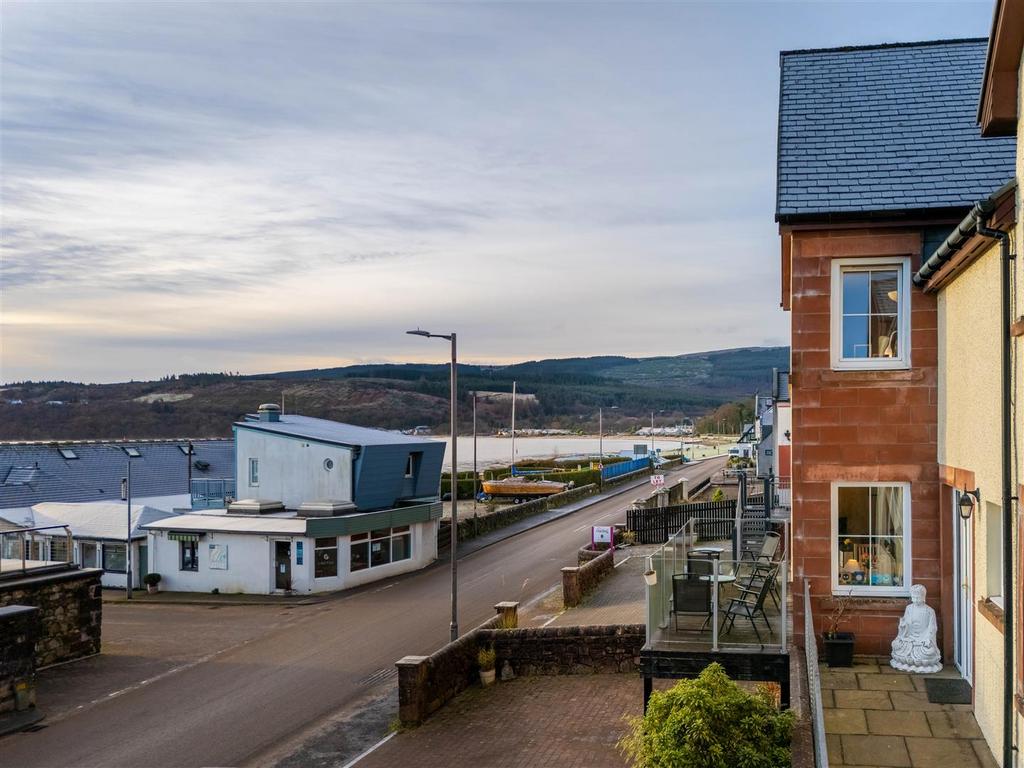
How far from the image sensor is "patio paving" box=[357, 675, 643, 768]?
45.9ft

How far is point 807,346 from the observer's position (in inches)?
Result: 497

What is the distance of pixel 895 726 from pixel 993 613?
1.69 meters

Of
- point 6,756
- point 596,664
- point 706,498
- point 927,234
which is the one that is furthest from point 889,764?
point 706,498

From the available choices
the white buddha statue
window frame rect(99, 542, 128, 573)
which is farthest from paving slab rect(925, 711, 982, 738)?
window frame rect(99, 542, 128, 573)

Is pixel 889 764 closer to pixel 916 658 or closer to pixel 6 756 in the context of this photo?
pixel 916 658

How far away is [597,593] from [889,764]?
1739cm

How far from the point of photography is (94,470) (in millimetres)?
45656

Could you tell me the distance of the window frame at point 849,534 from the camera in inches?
482

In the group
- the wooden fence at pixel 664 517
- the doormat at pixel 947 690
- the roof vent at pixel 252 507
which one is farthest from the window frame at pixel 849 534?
the roof vent at pixel 252 507

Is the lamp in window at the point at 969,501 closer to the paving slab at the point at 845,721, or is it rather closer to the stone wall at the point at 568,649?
the paving slab at the point at 845,721

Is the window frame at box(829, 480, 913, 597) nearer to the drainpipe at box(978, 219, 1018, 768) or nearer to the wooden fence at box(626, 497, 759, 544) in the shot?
the drainpipe at box(978, 219, 1018, 768)

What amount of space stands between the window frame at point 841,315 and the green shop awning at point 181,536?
25.9 meters

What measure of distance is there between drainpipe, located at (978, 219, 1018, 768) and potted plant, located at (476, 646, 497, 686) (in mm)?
11363

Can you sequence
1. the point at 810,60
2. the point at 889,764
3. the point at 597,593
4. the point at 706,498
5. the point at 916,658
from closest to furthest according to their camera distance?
the point at 889,764 < the point at 916,658 < the point at 810,60 < the point at 597,593 < the point at 706,498
